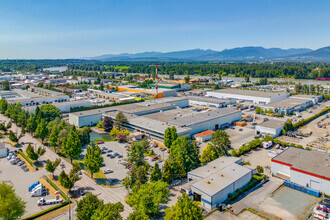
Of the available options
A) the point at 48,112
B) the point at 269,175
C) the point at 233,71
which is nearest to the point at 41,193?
the point at 269,175

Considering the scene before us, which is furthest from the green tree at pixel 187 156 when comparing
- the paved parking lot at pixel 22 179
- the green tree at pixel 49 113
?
the green tree at pixel 49 113

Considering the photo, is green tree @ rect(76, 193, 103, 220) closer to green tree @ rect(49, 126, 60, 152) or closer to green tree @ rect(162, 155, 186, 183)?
green tree @ rect(162, 155, 186, 183)

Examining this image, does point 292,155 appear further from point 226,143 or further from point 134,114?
point 134,114

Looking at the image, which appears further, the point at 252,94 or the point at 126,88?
the point at 126,88

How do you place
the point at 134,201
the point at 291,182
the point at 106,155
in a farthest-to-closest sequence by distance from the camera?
the point at 106,155, the point at 291,182, the point at 134,201

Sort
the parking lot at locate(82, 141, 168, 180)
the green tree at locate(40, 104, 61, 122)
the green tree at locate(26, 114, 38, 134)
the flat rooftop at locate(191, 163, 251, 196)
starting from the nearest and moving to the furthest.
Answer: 1. the flat rooftop at locate(191, 163, 251, 196)
2. the parking lot at locate(82, 141, 168, 180)
3. the green tree at locate(26, 114, 38, 134)
4. the green tree at locate(40, 104, 61, 122)

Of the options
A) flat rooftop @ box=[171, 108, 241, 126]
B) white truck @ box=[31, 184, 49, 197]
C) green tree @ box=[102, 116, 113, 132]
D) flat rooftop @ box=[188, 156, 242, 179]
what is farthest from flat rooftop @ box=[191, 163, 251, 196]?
green tree @ box=[102, 116, 113, 132]

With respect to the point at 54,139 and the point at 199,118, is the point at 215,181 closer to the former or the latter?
the point at 199,118
